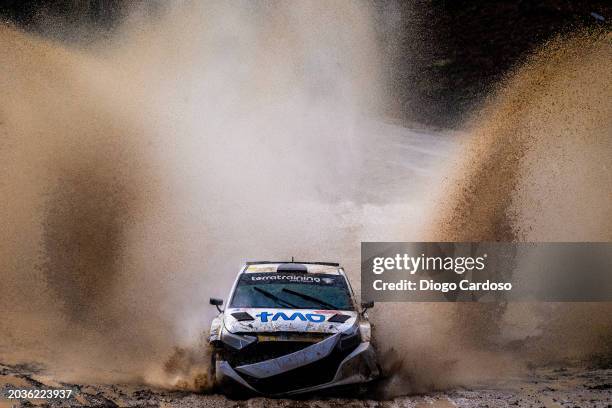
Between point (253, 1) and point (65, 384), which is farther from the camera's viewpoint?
point (253, 1)

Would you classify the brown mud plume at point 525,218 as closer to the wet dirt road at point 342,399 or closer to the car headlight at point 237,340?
the wet dirt road at point 342,399

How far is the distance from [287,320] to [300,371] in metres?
0.65

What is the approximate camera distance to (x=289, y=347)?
314 inches

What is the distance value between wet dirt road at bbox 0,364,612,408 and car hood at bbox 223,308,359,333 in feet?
2.28

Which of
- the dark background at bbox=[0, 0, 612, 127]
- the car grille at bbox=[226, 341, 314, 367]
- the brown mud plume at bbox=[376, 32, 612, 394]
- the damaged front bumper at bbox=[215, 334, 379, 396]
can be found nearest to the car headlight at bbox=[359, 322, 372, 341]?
the damaged front bumper at bbox=[215, 334, 379, 396]

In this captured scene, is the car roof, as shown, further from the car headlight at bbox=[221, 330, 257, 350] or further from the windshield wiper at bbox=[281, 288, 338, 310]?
the car headlight at bbox=[221, 330, 257, 350]

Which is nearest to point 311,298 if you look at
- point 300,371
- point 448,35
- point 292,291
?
point 292,291

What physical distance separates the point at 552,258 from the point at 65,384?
9.49 meters

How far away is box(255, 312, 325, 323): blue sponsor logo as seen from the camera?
841 centimetres

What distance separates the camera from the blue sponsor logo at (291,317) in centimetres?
841

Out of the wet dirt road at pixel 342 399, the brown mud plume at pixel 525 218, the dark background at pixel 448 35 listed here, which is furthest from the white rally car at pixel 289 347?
the dark background at pixel 448 35

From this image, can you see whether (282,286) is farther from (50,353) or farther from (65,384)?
(50,353)

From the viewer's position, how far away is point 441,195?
20.6 meters

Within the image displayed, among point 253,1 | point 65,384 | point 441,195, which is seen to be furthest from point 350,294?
point 253,1
